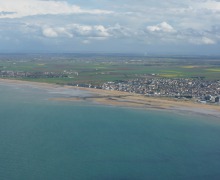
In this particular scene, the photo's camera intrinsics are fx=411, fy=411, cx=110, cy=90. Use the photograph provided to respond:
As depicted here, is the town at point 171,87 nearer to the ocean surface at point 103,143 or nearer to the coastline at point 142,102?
the coastline at point 142,102

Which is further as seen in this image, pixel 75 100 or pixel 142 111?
pixel 75 100

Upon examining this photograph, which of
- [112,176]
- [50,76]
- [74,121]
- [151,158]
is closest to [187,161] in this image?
[151,158]

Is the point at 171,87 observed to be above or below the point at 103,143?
above

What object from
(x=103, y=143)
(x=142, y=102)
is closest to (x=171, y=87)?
(x=142, y=102)

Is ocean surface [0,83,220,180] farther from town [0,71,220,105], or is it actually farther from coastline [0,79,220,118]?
town [0,71,220,105]

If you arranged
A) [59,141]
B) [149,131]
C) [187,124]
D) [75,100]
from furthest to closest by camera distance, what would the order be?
[75,100]
[187,124]
[149,131]
[59,141]

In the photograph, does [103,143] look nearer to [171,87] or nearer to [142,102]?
[142,102]

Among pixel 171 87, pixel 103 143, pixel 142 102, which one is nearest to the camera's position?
pixel 103 143

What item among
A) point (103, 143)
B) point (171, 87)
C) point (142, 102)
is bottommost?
point (103, 143)

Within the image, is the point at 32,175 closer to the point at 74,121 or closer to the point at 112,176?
the point at 112,176
